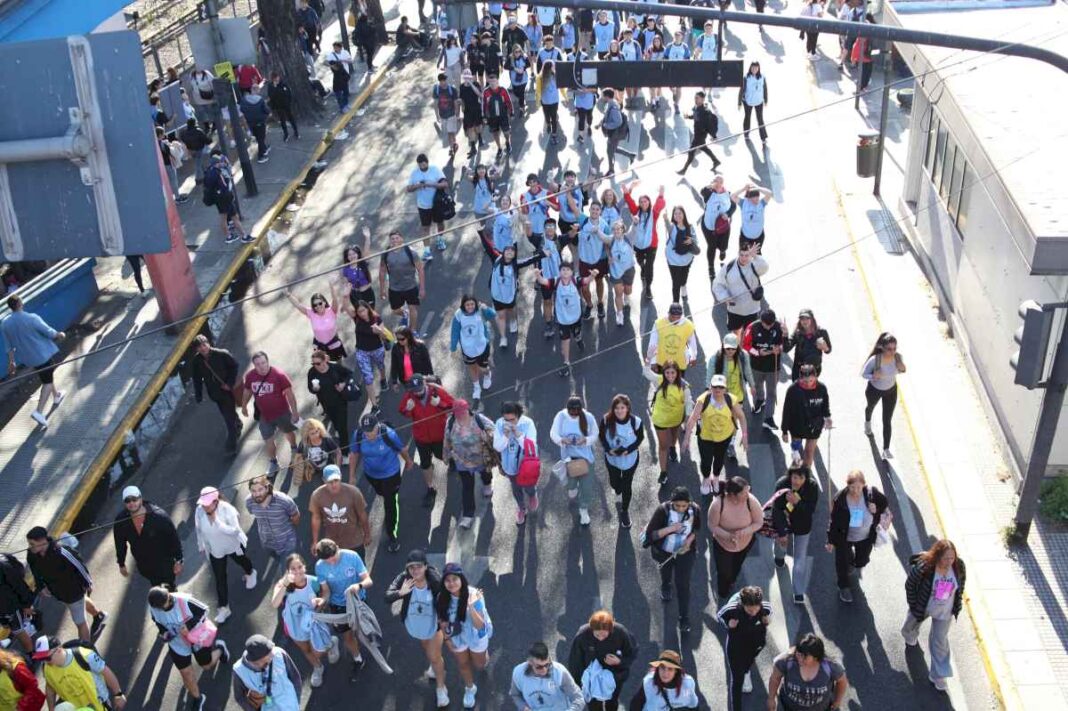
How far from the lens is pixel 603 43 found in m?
23.8

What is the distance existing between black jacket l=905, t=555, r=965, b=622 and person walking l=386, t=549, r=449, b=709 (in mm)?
3421

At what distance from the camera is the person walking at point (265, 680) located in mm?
7938

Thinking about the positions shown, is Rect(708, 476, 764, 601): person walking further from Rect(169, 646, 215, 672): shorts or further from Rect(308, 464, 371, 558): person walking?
Rect(169, 646, 215, 672): shorts

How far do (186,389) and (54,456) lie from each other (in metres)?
1.86

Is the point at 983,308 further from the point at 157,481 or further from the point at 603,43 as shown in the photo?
the point at 603,43

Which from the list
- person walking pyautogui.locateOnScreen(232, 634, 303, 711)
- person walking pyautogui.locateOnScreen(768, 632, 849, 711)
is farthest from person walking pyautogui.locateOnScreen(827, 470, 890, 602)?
person walking pyautogui.locateOnScreen(232, 634, 303, 711)

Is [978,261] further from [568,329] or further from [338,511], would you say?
[338,511]

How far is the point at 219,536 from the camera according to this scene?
32.1 ft

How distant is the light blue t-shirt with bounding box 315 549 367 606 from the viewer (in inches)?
350

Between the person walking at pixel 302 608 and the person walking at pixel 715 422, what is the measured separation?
357 cm

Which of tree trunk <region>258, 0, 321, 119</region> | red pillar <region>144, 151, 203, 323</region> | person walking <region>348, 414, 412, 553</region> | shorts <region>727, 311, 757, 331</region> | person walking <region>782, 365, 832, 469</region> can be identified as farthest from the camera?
tree trunk <region>258, 0, 321, 119</region>

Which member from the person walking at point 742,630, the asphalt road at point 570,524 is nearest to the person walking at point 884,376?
the asphalt road at point 570,524

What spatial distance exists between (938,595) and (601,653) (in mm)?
2564

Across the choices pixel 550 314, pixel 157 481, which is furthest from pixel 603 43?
pixel 157 481
